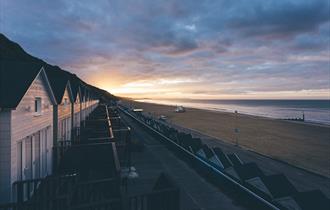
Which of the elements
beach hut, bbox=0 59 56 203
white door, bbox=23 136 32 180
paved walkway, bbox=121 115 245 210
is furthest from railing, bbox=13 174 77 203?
paved walkway, bbox=121 115 245 210

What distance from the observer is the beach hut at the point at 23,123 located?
763 centimetres

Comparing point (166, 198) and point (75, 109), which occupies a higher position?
point (75, 109)

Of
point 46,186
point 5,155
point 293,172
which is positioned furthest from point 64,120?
point 293,172

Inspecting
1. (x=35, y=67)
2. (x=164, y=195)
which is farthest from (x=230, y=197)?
(x=35, y=67)

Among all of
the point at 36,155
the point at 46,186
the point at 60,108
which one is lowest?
the point at 46,186

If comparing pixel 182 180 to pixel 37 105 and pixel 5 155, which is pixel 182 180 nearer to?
pixel 37 105

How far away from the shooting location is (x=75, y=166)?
1359 centimetres

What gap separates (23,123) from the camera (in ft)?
29.1

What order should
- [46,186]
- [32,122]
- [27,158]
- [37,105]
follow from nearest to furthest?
1. [46,186]
2. [27,158]
3. [32,122]
4. [37,105]

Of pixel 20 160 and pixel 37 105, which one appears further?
pixel 37 105

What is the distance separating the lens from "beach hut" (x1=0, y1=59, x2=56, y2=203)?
25.0ft

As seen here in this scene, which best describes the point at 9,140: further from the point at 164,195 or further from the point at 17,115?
the point at 164,195

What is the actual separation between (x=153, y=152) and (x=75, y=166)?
7609 millimetres

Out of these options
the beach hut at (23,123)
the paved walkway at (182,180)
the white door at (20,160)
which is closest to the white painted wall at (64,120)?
the beach hut at (23,123)
